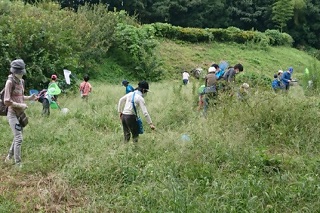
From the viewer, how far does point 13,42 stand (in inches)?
537

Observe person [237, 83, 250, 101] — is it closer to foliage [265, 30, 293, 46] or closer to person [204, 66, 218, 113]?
person [204, 66, 218, 113]

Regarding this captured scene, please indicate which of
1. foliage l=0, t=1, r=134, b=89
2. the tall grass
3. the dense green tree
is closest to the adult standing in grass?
the tall grass

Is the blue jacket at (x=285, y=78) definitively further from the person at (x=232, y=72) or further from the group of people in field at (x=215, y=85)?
the person at (x=232, y=72)

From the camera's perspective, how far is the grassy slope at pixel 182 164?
4.34 meters

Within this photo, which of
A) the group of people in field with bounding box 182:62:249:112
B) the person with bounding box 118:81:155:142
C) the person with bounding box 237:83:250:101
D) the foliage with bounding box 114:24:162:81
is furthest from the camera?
the foliage with bounding box 114:24:162:81

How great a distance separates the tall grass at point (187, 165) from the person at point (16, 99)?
346 millimetres

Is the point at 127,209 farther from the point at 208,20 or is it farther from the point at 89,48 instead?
the point at 208,20

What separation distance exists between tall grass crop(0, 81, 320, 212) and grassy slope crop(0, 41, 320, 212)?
14mm

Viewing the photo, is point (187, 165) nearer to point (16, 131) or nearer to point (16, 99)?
point (16, 131)

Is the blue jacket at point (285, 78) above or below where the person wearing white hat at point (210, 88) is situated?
below

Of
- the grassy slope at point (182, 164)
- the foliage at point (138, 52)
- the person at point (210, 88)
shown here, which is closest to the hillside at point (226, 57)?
the foliage at point (138, 52)

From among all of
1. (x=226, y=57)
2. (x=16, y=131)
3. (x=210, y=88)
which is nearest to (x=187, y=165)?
(x=16, y=131)

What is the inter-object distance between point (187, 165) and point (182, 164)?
0.08 meters

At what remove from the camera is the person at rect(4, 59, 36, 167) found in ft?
18.1
